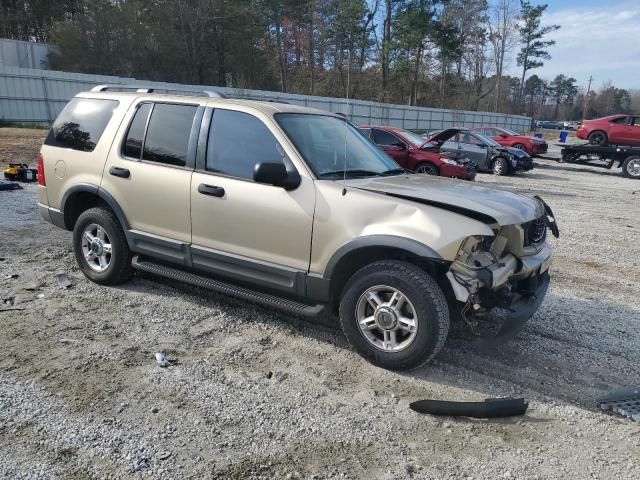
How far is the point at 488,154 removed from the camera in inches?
703

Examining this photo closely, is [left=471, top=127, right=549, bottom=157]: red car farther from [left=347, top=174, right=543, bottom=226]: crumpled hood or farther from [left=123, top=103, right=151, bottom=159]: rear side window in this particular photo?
[left=123, top=103, right=151, bottom=159]: rear side window

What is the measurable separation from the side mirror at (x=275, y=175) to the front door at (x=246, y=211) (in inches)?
2.4

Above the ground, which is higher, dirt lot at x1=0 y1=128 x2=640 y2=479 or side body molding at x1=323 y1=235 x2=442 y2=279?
side body molding at x1=323 y1=235 x2=442 y2=279

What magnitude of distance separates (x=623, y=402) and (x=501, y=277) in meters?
1.16

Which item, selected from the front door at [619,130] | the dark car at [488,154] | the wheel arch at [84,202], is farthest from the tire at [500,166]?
the wheel arch at [84,202]

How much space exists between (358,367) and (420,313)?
692 mm

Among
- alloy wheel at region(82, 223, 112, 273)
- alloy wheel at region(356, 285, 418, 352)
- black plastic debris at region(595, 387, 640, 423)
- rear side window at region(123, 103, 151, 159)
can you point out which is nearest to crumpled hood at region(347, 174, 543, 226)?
alloy wheel at region(356, 285, 418, 352)

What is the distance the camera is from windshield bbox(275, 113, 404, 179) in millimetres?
4266

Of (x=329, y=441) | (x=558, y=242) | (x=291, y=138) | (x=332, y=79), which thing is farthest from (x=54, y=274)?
(x=332, y=79)

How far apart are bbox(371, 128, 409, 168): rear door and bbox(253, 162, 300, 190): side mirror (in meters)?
9.89

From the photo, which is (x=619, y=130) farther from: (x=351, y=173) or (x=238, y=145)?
(x=238, y=145)

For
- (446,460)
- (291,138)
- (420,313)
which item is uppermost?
(291,138)

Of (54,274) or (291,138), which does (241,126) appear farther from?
(54,274)

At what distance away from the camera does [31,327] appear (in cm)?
437
